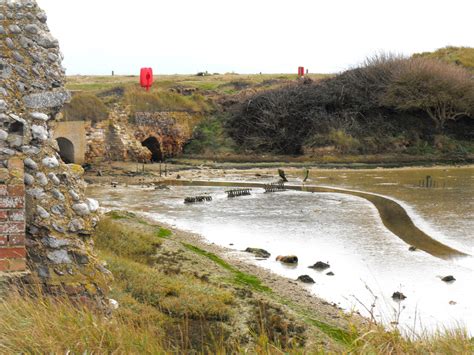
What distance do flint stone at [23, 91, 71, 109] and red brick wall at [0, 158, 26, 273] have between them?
1104 millimetres

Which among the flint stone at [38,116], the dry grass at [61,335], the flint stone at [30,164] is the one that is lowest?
the dry grass at [61,335]

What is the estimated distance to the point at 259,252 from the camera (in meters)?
15.8

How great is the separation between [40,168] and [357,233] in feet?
44.5

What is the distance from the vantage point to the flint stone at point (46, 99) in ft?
21.5

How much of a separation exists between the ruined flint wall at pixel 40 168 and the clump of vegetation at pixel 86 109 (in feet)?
109

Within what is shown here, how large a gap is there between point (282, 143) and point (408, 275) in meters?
33.1

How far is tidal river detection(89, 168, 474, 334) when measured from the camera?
1168 cm

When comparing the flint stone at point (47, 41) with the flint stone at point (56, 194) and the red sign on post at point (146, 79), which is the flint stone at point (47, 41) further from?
the red sign on post at point (146, 79)

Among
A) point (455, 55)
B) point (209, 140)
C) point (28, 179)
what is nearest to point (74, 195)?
point (28, 179)

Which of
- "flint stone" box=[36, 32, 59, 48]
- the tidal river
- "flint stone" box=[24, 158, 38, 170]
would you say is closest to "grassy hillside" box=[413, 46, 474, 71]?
the tidal river

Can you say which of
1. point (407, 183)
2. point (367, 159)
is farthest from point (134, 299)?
point (367, 159)

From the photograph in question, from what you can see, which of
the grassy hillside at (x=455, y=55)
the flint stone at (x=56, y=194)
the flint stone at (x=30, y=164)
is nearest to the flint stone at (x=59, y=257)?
the flint stone at (x=56, y=194)

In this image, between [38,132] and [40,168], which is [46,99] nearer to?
[38,132]

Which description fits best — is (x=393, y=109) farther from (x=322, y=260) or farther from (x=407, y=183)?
(x=322, y=260)
